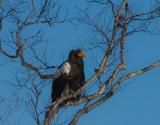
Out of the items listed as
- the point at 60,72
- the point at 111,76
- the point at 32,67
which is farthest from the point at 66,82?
the point at 111,76

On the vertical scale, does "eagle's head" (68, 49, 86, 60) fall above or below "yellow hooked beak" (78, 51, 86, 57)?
above

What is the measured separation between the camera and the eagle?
7.78 meters

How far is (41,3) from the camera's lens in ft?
27.5

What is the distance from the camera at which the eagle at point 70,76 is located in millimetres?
7777

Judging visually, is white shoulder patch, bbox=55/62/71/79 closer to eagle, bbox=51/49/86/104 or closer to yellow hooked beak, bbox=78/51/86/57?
eagle, bbox=51/49/86/104

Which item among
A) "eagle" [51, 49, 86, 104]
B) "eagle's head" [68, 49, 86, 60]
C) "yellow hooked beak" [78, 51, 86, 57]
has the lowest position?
"eagle" [51, 49, 86, 104]

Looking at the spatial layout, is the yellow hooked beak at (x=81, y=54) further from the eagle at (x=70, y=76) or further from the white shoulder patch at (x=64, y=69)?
the white shoulder patch at (x=64, y=69)

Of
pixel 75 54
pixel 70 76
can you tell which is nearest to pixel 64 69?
pixel 70 76

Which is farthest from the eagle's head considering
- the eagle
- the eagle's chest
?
the eagle's chest

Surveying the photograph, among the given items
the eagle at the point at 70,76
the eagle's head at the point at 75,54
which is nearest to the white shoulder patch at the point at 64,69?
the eagle at the point at 70,76

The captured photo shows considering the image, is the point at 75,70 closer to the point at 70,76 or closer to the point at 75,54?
the point at 70,76

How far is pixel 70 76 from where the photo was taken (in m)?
7.80

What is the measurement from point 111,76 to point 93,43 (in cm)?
79

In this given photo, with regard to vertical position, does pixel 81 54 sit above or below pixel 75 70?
above
